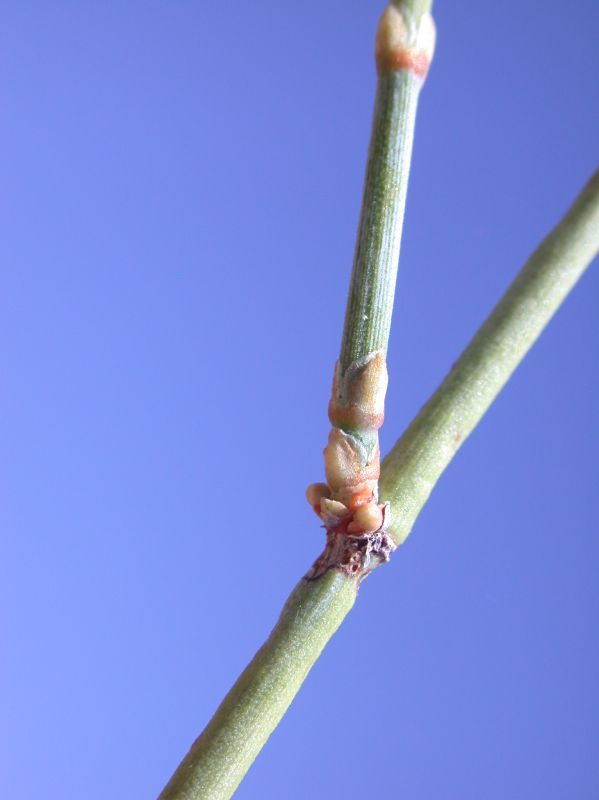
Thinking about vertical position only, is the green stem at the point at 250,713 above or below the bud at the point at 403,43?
below

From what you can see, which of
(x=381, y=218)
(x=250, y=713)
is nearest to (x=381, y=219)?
(x=381, y=218)

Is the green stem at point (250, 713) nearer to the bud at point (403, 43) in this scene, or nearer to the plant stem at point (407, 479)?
the plant stem at point (407, 479)

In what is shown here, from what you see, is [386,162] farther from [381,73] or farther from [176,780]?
[176,780]

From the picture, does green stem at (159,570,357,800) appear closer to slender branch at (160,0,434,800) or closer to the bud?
slender branch at (160,0,434,800)

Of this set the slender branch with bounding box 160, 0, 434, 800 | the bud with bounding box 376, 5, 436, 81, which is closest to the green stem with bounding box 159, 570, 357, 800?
Result: the slender branch with bounding box 160, 0, 434, 800

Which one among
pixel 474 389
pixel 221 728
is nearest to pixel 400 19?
pixel 474 389

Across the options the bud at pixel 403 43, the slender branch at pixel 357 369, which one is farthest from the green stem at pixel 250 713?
the bud at pixel 403 43

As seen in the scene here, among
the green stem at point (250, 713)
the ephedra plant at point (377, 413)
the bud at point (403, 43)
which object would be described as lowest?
the green stem at point (250, 713)

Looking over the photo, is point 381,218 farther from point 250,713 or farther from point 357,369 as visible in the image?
point 250,713
